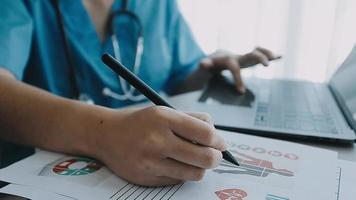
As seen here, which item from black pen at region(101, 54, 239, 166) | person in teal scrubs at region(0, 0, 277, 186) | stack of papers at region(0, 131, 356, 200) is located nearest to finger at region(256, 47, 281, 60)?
person in teal scrubs at region(0, 0, 277, 186)

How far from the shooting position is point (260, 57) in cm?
79

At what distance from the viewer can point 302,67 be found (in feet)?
4.66

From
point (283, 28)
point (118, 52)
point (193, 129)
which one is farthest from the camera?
point (283, 28)

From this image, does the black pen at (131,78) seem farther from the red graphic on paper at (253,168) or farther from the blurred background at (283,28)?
A: the blurred background at (283,28)

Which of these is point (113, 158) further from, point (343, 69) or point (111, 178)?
point (343, 69)

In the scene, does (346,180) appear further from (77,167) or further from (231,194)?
(77,167)

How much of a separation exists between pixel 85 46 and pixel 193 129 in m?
0.53

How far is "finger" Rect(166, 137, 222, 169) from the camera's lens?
1.21 ft

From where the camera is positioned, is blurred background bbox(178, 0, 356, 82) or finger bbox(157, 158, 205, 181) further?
blurred background bbox(178, 0, 356, 82)

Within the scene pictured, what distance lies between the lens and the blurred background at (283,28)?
1318 millimetres

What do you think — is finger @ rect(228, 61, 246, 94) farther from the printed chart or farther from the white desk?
the printed chart

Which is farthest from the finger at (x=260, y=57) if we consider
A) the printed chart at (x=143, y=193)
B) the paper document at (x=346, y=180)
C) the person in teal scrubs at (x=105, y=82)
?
the printed chart at (x=143, y=193)

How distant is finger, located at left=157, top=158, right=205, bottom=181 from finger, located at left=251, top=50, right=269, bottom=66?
1.48 feet

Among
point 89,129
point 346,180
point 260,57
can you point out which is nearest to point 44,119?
point 89,129
